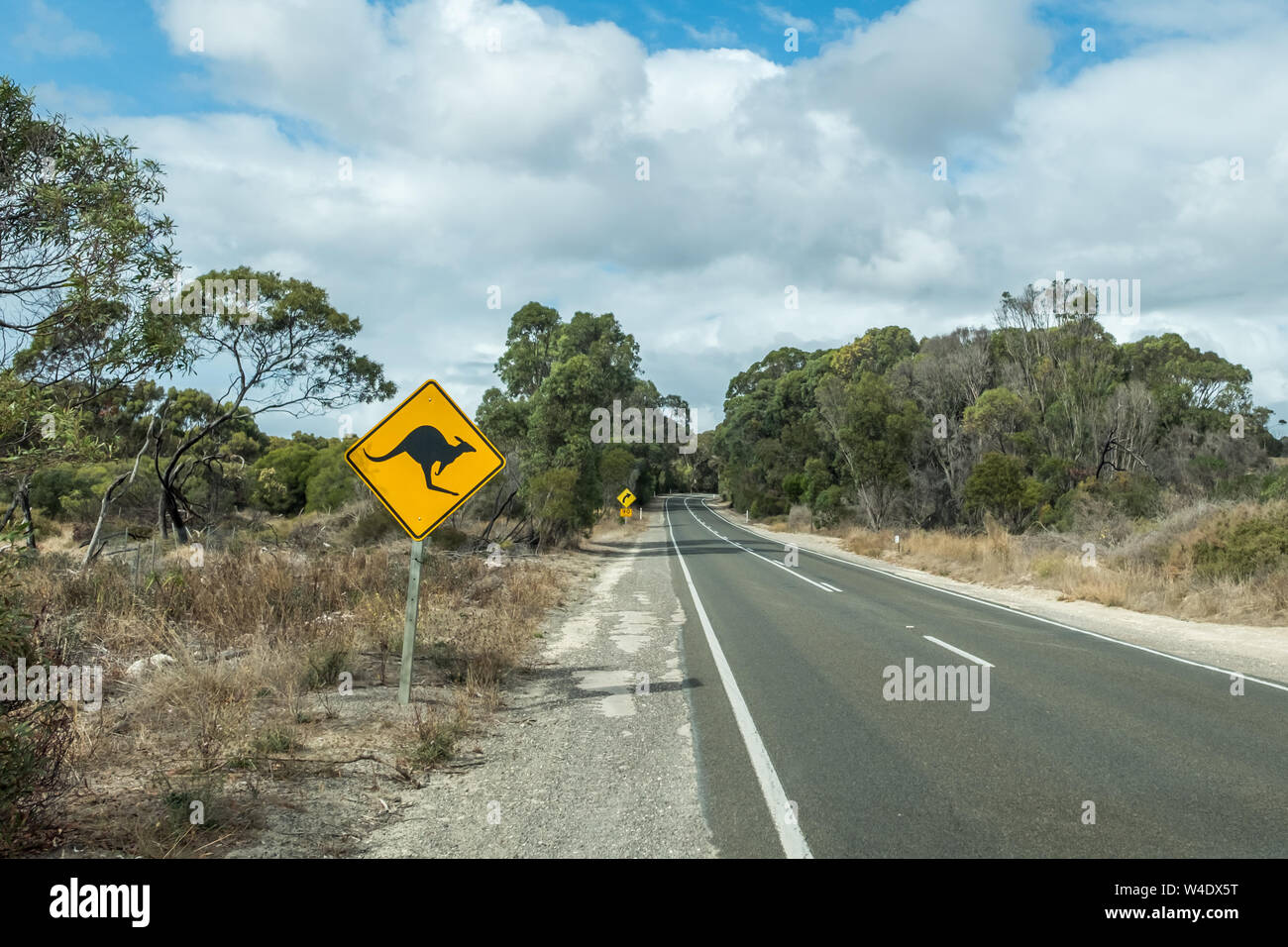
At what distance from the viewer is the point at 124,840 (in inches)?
184

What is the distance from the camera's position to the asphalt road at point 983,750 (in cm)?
499

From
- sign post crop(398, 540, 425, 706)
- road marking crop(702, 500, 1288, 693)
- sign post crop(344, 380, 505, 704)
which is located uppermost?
sign post crop(344, 380, 505, 704)

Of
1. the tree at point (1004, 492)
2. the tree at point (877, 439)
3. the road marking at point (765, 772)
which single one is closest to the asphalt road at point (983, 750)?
the road marking at point (765, 772)

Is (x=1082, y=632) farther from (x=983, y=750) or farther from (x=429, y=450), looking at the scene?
(x=429, y=450)

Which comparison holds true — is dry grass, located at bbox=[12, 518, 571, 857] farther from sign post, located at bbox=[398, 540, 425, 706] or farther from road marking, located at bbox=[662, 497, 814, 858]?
road marking, located at bbox=[662, 497, 814, 858]

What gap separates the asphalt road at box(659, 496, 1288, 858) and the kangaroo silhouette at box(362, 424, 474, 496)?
11.3 ft

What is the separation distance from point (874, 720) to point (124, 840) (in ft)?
19.1

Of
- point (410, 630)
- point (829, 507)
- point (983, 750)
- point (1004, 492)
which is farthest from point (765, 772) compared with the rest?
point (829, 507)

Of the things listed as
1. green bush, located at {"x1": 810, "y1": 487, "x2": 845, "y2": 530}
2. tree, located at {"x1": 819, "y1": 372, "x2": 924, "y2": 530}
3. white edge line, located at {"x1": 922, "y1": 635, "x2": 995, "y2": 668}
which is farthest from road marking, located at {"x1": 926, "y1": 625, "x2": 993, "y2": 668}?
green bush, located at {"x1": 810, "y1": 487, "x2": 845, "y2": 530}

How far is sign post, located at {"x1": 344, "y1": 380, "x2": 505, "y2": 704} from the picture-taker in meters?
8.25

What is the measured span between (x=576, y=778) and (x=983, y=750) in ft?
10.4

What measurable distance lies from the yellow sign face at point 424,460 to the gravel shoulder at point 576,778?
2138mm

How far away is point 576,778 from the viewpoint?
249 inches
